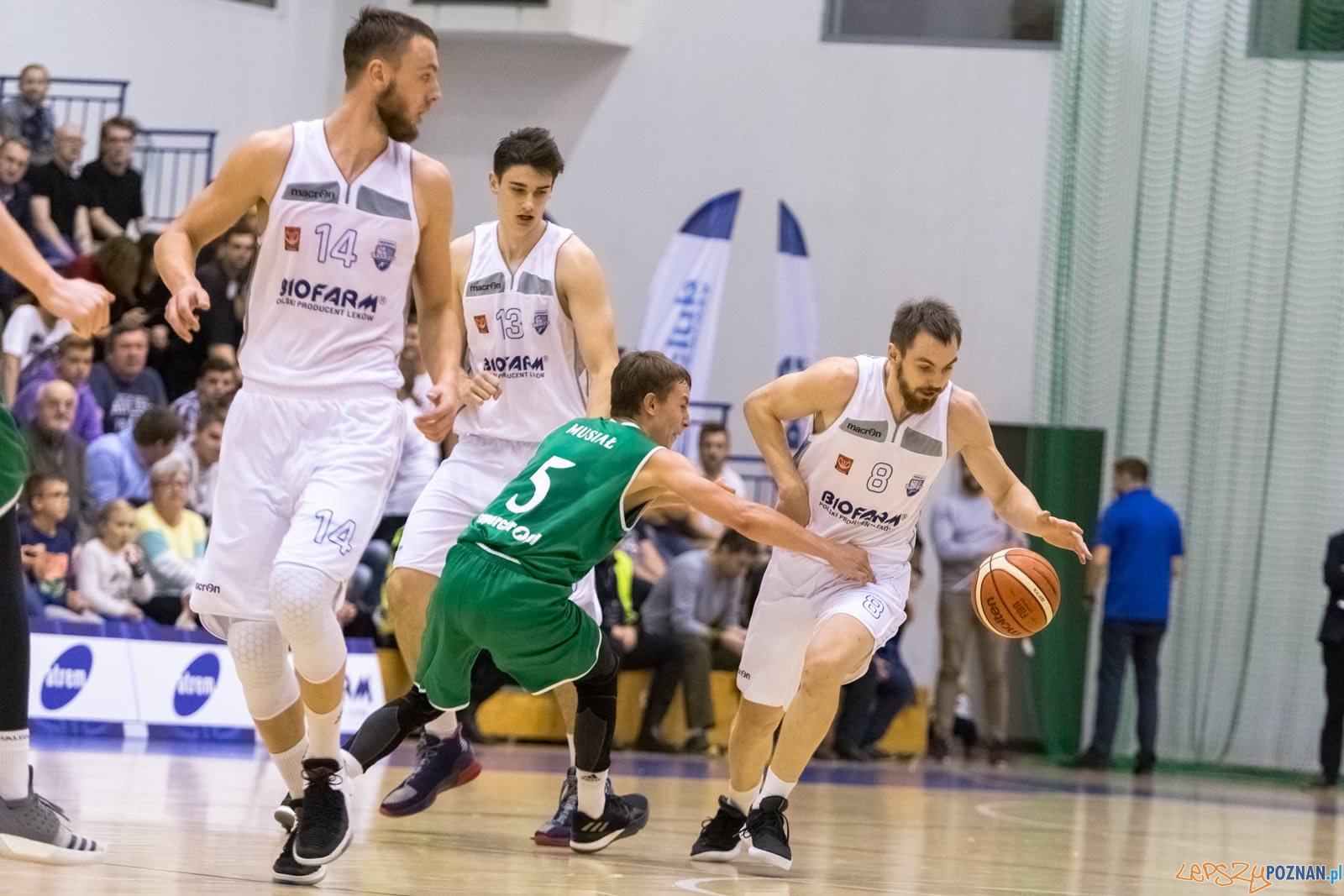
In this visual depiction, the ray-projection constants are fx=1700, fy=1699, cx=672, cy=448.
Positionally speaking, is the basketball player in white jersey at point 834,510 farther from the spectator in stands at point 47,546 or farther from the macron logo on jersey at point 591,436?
the spectator in stands at point 47,546

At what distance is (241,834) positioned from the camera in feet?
17.8

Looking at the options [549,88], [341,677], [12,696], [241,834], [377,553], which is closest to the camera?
[12,696]

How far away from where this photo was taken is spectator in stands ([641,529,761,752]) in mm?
10914

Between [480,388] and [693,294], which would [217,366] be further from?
[480,388]

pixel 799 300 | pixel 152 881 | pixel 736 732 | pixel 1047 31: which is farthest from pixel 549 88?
pixel 152 881

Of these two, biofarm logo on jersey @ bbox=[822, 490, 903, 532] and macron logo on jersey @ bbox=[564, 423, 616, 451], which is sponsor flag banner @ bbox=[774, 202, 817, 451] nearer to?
biofarm logo on jersey @ bbox=[822, 490, 903, 532]

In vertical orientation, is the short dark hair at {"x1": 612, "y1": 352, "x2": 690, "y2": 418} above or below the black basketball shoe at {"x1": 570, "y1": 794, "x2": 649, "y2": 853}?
above

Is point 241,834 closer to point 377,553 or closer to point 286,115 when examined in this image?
point 377,553

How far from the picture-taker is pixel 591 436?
485 centimetres

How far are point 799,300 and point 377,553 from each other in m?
5.54

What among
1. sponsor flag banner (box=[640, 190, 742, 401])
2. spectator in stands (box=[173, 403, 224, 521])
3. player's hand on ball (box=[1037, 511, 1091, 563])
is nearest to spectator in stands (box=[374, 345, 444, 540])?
spectator in stands (box=[173, 403, 224, 521])

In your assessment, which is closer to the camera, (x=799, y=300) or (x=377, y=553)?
(x=377, y=553)

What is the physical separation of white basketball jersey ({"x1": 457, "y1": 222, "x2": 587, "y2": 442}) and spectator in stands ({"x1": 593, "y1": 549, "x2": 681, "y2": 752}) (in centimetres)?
504

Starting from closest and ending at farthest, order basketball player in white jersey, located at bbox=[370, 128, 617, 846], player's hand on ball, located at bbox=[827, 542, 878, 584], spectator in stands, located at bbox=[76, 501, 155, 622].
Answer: player's hand on ball, located at bbox=[827, 542, 878, 584]
basketball player in white jersey, located at bbox=[370, 128, 617, 846]
spectator in stands, located at bbox=[76, 501, 155, 622]
